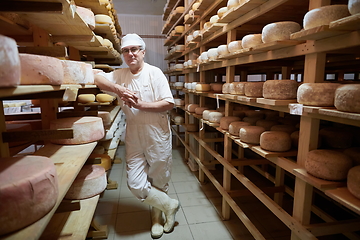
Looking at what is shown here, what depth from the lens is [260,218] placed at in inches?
95.0

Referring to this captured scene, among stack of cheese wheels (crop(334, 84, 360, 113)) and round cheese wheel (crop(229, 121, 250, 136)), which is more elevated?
stack of cheese wheels (crop(334, 84, 360, 113))

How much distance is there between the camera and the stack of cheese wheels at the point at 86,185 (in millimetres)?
1771

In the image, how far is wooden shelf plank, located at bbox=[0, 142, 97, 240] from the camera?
30.8 inches

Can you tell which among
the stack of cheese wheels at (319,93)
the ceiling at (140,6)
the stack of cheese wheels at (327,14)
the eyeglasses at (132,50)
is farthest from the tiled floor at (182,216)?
the ceiling at (140,6)

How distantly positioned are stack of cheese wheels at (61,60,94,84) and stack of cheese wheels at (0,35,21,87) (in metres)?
0.71

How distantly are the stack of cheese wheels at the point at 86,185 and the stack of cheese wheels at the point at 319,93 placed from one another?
1553mm

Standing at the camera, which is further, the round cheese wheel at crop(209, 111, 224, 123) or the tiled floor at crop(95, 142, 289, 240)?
the round cheese wheel at crop(209, 111, 224, 123)

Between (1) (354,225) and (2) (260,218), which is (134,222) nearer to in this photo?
(2) (260,218)

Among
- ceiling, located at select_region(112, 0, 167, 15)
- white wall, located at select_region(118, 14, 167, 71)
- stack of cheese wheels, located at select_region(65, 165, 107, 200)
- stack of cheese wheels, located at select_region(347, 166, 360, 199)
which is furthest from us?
white wall, located at select_region(118, 14, 167, 71)

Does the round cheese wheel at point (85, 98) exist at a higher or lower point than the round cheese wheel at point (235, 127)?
higher

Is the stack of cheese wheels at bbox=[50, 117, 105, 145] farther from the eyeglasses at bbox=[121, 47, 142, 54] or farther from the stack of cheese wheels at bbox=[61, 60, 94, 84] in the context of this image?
the eyeglasses at bbox=[121, 47, 142, 54]

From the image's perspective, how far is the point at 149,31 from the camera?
7.25m

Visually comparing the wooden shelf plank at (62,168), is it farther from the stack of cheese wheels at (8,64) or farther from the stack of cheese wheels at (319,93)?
the stack of cheese wheels at (319,93)

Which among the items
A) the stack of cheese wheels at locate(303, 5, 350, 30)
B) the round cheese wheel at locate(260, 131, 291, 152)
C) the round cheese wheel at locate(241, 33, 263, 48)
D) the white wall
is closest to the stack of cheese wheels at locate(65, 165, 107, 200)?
the round cheese wheel at locate(260, 131, 291, 152)
